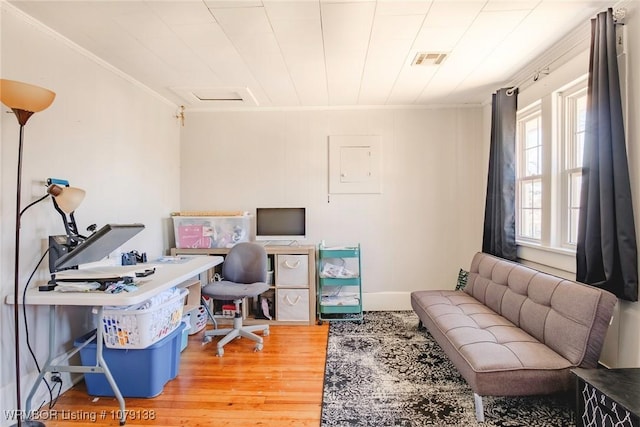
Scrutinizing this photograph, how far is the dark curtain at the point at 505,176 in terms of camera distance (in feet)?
9.74

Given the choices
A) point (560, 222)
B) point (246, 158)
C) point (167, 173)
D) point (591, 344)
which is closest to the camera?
point (591, 344)

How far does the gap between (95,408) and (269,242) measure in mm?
2048

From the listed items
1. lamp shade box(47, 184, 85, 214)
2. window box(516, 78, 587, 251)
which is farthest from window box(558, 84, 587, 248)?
lamp shade box(47, 184, 85, 214)

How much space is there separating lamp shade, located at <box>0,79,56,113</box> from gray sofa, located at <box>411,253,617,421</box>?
266cm

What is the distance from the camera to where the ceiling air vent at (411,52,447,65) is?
246 cm

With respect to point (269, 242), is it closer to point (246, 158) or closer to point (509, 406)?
point (246, 158)

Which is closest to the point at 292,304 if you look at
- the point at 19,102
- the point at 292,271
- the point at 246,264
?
the point at 292,271

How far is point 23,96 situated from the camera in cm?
161

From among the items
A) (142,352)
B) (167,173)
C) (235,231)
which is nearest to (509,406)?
(142,352)

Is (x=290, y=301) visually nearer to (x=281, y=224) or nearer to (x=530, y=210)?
(x=281, y=224)

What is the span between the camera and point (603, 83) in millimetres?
1893

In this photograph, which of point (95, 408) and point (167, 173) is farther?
point (167, 173)

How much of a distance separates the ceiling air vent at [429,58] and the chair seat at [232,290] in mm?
2271

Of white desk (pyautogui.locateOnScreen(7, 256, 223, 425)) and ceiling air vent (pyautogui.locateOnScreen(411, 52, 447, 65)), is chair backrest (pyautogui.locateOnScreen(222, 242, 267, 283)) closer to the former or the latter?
white desk (pyautogui.locateOnScreen(7, 256, 223, 425))
